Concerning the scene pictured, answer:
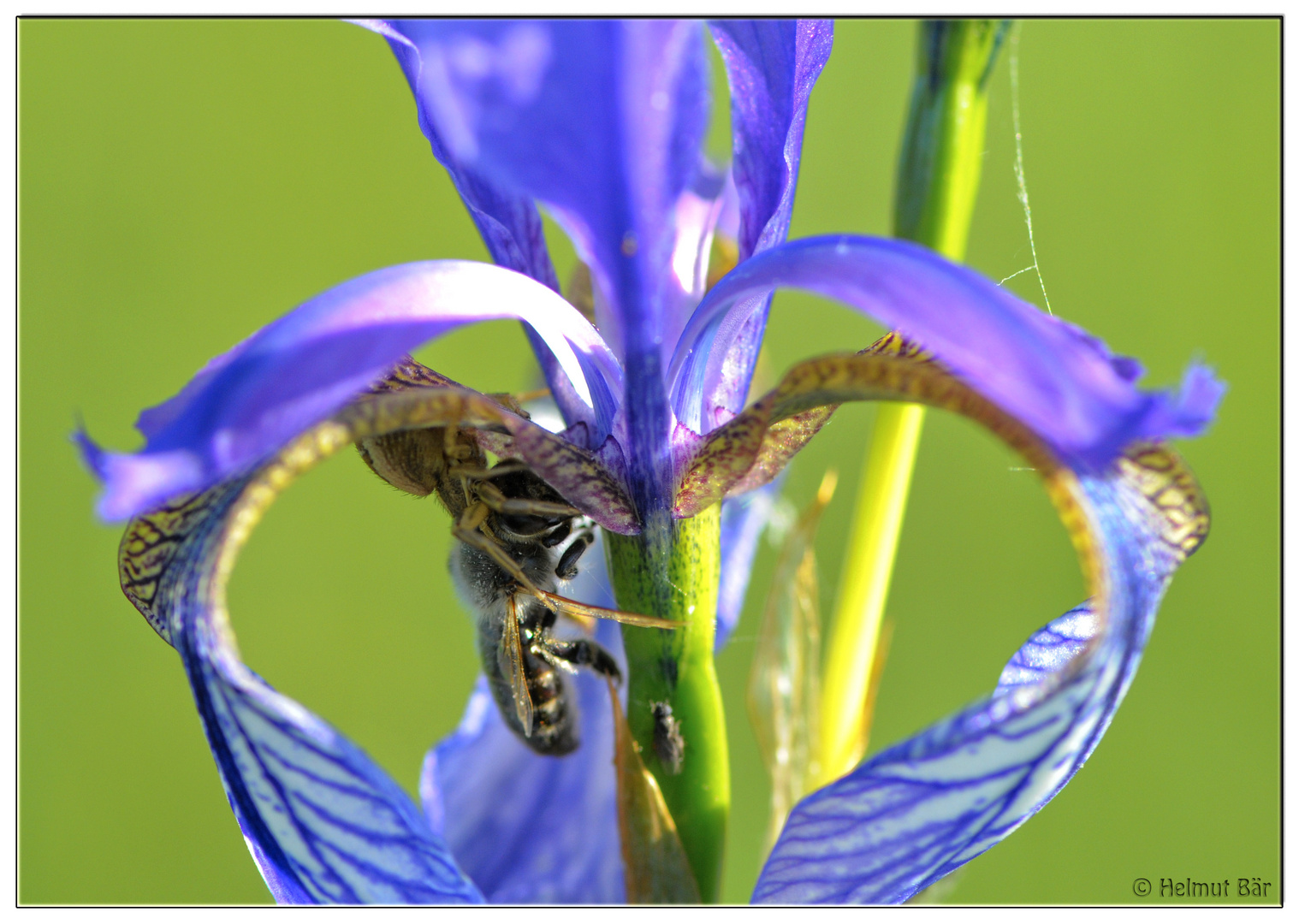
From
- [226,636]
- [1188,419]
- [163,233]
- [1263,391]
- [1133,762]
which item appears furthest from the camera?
[163,233]

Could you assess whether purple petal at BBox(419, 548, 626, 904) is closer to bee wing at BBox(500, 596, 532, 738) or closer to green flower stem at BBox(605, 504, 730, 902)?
bee wing at BBox(500, 596, 532, 738)

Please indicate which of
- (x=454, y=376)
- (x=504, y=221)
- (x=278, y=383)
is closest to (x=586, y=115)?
(x=278, y=383)

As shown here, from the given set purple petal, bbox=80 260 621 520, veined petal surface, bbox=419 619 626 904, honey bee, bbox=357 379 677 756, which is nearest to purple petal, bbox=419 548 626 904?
veined petal surface, bbox=419 619 626 904

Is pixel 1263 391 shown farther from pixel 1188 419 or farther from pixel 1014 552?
pixel 1188 419

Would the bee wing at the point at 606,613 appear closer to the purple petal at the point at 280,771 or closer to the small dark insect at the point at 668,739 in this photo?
the small dark insect at the point at 668,739

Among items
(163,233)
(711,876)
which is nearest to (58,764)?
(163,233)

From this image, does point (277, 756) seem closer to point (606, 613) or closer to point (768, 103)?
point (606, 613)
